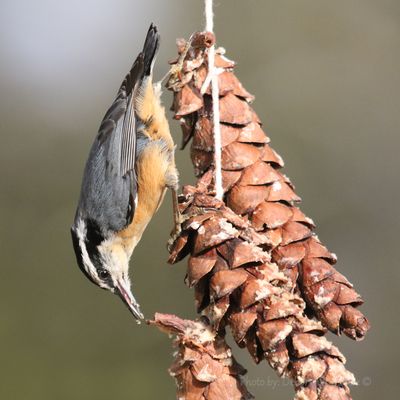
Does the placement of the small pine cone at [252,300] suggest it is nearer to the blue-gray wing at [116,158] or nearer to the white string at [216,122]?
the white string at [216,122]

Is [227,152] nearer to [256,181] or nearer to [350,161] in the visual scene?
[256,181]

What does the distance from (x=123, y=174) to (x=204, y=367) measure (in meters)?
1.11

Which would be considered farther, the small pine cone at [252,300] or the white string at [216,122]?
the white string at [216,122]

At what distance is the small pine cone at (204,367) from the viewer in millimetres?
1417


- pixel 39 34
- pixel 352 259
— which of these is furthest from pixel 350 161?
pixel 39 34

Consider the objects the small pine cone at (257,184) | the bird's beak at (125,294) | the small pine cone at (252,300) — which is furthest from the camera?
the bird's beak at (125,294)

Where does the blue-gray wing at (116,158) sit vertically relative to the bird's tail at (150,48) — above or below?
below

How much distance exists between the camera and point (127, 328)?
385cm

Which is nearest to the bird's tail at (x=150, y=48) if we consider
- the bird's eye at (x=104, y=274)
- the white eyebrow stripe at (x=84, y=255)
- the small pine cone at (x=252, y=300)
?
the white eyebrow stripe at (x=84, y=255)

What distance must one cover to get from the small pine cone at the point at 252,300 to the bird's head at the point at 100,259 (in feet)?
2.72

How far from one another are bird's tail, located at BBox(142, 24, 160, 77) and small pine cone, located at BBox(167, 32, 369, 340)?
604mm

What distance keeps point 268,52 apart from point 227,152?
8.32 ft

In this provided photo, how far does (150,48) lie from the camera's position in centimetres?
236

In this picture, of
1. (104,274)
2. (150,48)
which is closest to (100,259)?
(104,274)
